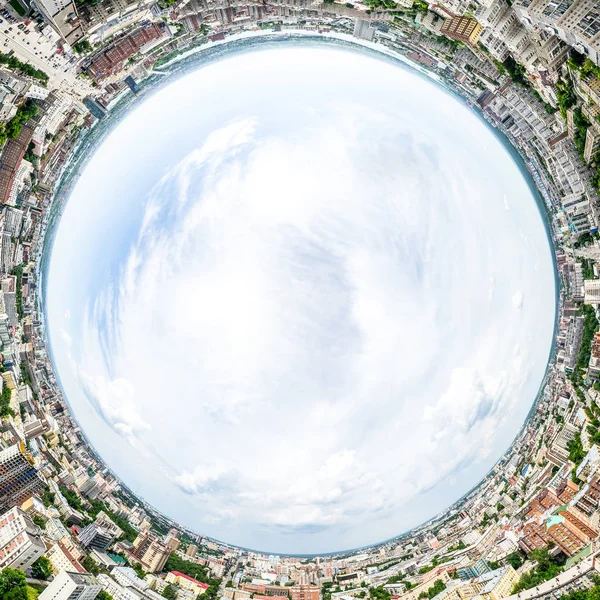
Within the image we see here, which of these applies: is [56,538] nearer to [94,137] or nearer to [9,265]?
[9,265]

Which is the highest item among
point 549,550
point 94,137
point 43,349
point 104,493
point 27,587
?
point 94,137

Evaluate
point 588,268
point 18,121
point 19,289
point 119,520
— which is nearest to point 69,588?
point 119,520

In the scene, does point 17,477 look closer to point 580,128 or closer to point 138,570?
point 138,570

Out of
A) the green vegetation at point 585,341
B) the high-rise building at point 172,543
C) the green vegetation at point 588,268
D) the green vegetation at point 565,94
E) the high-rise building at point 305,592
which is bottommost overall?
the high-rise building at point 172,543

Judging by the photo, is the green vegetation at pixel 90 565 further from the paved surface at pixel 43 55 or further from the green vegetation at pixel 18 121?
the paved surface at pixel 43 55

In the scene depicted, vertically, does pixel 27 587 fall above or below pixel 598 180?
below

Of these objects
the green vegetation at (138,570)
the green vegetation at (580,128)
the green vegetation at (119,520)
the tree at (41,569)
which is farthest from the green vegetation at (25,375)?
the green vegetation at (580,128)

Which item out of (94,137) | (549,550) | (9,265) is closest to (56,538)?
(9,265)
